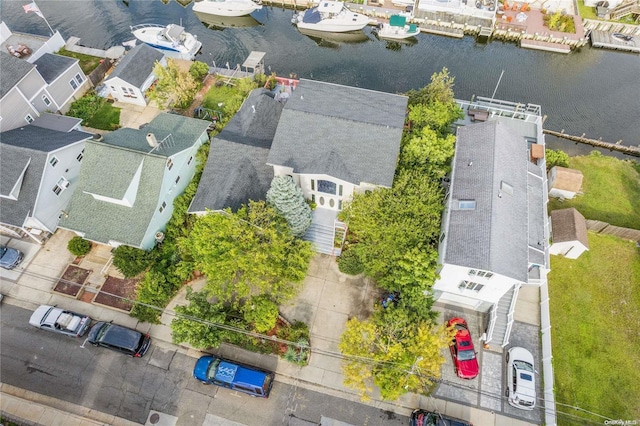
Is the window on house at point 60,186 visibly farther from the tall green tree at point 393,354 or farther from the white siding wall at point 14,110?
the tall green tree at point 393,354

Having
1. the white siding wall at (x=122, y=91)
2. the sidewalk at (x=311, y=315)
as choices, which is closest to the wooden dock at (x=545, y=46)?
the sidewalk at (x=311, y=315)

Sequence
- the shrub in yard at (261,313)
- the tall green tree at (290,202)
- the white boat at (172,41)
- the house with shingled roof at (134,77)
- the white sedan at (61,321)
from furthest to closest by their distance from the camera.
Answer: the white boat at (172,41), the house with shingled roof at (134,77), the white sedan at (61,321), the tall green tree at (290,202), the shrub in yard at (261,313)

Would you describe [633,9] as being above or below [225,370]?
above

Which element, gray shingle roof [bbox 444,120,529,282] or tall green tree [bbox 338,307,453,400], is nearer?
tall green tree [bbox 338,307,453,400]

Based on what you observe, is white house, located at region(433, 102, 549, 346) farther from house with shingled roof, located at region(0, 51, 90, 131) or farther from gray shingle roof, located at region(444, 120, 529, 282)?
house with shingled roof, located at region(0, 51, 90, 131)

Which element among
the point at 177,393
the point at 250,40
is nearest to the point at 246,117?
the point at 177,393

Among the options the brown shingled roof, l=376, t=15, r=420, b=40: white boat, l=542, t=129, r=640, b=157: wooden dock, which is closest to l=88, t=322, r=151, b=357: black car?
the brown shingled roof

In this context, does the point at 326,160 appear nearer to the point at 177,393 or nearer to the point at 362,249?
the point at 362,249
